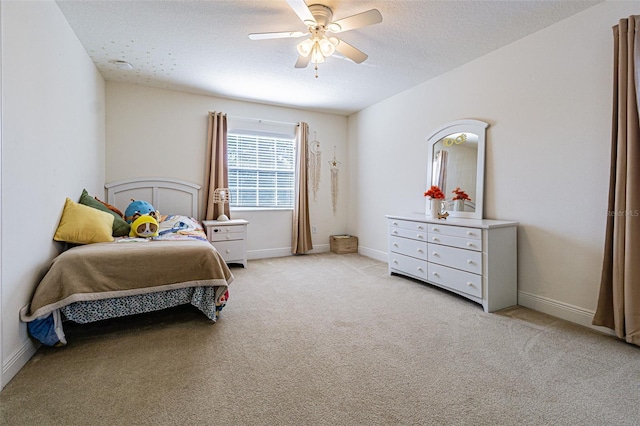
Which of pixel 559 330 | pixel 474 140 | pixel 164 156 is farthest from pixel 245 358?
pixel 164 156

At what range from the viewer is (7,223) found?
1.64m

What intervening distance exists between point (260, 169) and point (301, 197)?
80 centimetres

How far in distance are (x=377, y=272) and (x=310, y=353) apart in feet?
7.12

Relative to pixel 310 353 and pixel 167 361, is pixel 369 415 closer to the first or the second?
pixel 310 353

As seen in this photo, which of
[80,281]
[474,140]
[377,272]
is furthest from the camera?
[377,272]

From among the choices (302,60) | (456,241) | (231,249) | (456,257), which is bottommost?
(231,249)

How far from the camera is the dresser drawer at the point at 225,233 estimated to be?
13.1ft

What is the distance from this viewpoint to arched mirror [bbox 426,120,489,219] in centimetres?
321

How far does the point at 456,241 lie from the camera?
291 cm

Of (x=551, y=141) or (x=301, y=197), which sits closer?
(x=551, y=141)

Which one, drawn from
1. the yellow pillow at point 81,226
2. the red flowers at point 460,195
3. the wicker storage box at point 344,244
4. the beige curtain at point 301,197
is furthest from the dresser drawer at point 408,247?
the yellow pillow at point 81,226

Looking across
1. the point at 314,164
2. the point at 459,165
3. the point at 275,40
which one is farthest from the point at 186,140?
the point at 459,165

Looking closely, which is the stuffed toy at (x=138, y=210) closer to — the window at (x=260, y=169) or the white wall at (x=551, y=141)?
the window at (x=260, y=169)

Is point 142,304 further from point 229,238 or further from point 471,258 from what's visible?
point 471,258
